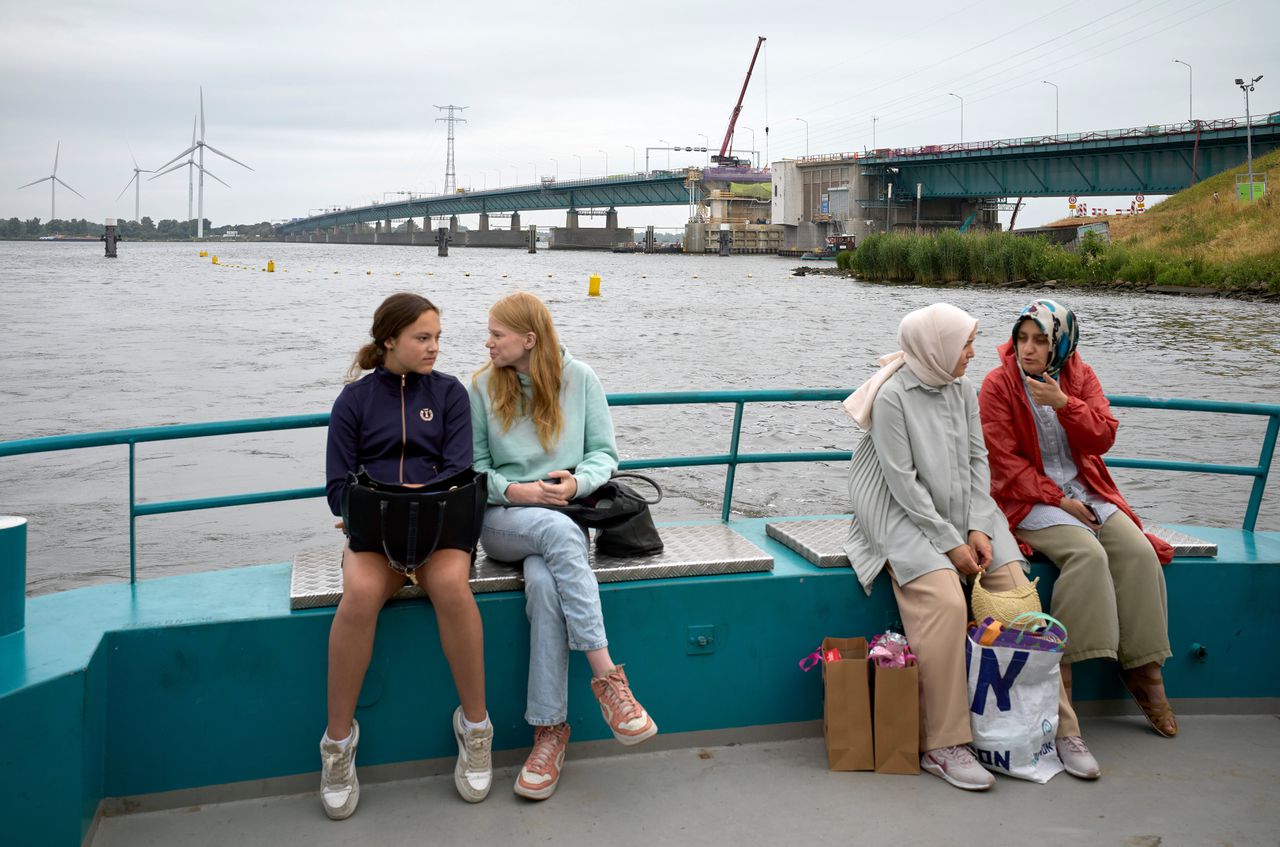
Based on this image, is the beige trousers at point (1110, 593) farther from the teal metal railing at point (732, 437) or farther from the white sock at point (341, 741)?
the white sock at point (341, 741)

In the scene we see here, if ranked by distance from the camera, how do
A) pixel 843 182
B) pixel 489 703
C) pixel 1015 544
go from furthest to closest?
pixel 843 182
pixel 1015 544
pixel 489 703

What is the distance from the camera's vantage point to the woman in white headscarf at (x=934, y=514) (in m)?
3.63

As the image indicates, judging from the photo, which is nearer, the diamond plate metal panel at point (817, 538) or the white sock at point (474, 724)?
the white sock at point (474, 724)

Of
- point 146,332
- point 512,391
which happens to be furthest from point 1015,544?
point 146,332

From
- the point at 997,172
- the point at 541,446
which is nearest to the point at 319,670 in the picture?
the point at 541,446

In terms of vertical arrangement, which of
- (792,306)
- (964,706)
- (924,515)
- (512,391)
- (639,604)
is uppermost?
(792,306)

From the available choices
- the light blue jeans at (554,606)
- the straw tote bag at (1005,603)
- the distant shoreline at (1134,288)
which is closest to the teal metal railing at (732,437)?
the light blue jeans at (554,606)

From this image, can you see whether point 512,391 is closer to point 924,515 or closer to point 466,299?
point 924,515

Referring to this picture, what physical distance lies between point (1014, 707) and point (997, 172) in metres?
72.6

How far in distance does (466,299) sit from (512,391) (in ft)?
153

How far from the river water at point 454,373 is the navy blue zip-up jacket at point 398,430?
7.53m

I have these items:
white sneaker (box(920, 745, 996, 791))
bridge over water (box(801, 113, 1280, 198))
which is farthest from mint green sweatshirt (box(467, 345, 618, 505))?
bridge over water (box(801, 113, 1280, 198))

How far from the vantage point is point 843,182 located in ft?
335

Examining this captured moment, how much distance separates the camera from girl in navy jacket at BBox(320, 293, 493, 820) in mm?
3258
